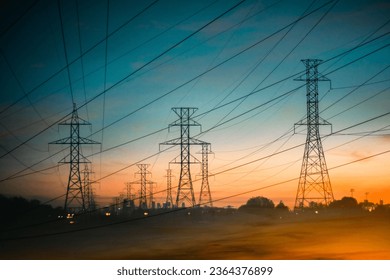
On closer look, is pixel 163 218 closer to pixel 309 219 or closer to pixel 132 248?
pixel 309 219

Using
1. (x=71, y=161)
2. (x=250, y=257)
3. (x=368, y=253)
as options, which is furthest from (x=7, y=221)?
(x=368, y=253)

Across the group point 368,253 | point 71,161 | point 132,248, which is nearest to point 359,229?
point 368,253

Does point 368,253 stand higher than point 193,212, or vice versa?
point 193,212

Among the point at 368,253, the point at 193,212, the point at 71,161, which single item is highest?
the point at 71,161

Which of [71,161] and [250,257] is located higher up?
[71,161]
